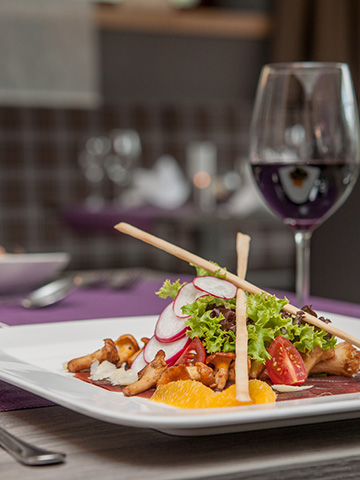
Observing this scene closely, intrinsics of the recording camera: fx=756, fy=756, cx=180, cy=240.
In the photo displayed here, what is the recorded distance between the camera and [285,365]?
1.65ft

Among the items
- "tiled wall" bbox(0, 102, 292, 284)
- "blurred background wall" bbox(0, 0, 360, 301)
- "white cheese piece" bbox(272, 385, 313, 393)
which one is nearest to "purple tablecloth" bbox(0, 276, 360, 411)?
"white cheese piece" bbox(272, 385, 313, 393)

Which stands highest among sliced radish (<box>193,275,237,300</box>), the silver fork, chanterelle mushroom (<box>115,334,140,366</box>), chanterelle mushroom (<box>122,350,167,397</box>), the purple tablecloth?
sliced radish (<box>193,275,237,300</box>)

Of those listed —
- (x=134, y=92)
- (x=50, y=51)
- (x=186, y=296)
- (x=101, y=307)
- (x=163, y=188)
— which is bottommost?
(x=163, y=188)

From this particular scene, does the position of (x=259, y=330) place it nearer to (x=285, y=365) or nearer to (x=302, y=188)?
(x=285, y=365)

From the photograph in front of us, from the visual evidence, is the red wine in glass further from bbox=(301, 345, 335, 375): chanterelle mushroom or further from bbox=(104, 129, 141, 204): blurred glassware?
bbox=(104, 129, 141, 204): blurred glassware

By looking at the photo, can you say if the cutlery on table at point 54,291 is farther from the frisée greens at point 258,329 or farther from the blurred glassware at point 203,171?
the blurred glassware at point 203,171

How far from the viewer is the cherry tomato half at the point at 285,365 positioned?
50 centimetres

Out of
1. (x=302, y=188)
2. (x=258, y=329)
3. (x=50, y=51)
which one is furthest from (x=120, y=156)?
(x=258, y=329)

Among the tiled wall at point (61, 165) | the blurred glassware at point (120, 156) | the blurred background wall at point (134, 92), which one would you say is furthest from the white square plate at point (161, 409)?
the tiled wall at point (61, 165)

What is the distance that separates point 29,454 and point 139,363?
0.17 meters

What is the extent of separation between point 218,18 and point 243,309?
4.99 metres

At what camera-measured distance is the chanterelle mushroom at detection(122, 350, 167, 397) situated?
49cm

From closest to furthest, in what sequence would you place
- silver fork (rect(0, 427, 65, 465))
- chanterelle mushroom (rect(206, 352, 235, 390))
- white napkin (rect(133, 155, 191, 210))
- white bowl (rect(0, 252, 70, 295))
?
1. silver fork (rect(0, 427, 65, 465))
2. chanterelle mushroom (rect(206, 352, 235, 390))
3. white bowl (rect(0, 252, 70, 295))
4. white napkin (rect(133, 155, 191, 210))

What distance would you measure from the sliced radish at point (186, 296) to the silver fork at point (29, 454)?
0.60 ft
